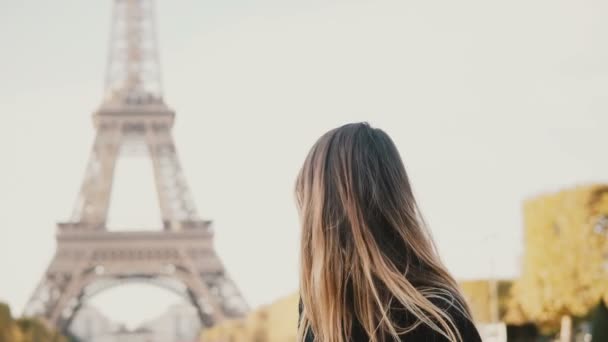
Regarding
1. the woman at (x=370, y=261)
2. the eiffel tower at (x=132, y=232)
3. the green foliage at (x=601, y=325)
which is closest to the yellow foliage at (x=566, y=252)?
the eiffel tower at (x=132, y=232)

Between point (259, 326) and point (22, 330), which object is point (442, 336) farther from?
point (259, 326)

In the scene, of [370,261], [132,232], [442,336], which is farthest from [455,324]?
[132,232]

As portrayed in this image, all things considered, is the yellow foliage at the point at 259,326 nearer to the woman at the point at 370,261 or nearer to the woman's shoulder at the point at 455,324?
the woman at the point at 370,261

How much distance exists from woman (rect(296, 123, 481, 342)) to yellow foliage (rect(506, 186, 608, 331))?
2093cm

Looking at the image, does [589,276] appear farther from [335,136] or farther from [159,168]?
[335,136]

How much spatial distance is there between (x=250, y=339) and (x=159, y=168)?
22.3ft

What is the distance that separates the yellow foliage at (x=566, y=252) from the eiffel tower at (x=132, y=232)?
1113 centimetres

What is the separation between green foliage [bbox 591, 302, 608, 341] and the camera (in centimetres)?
494

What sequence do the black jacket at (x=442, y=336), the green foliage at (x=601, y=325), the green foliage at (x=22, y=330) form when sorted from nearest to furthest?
the black jacket at (x=442, y=336)
the green foliage at (x=601, y=325)
the green foliage at (x=22, y=330)

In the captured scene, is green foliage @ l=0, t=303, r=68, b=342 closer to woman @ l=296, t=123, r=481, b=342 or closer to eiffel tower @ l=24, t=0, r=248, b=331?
eiffel tower @ l=24, t=0, r=248, b=331

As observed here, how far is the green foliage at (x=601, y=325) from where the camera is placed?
494cm

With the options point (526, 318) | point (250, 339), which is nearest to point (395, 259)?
point (526, 318)

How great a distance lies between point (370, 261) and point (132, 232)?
32209 mm

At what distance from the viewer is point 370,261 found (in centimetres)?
177
